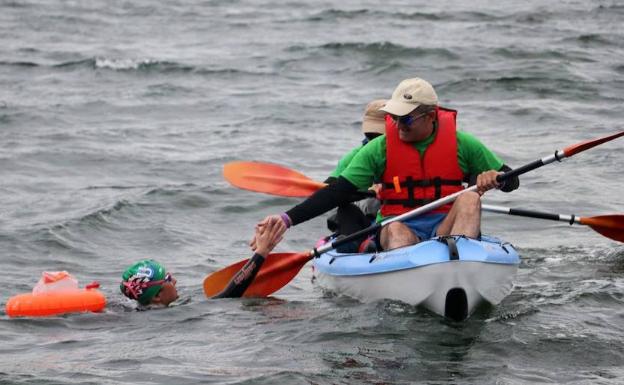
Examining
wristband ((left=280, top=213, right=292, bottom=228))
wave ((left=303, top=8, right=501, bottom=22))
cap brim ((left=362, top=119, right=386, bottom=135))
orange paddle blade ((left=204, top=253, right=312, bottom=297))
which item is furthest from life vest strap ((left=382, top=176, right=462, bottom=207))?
wave ((left=303, top=8, right=501, bottom=22))

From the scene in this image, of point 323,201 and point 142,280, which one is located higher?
point 323,201

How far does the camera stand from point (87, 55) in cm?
2230

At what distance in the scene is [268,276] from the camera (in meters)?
8.77

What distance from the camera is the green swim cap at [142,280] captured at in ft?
27.3

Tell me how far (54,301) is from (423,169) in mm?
2671

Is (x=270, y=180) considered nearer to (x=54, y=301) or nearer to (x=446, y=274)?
(x=54, y=301)

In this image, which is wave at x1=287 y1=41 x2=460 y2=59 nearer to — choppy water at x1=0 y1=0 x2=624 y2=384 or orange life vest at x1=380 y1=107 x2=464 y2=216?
choppy water at x1=0 y1=0 x2=624 y2=384

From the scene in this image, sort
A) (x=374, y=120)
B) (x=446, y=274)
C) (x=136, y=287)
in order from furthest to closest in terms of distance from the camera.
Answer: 1. (x=374, y=120)
2. (x=136, y=287)
3. (x=446, y=274)


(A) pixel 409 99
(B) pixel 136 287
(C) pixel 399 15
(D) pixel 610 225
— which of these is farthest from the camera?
(C) pixel 399 15

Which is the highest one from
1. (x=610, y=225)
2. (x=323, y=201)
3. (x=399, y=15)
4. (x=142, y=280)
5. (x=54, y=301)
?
(x=399, y=15)

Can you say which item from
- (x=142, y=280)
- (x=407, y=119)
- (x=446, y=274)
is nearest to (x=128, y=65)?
(x=142, y=280)

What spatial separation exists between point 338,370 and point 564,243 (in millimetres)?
4410

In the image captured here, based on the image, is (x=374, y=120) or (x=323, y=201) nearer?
(x=323, y=201)

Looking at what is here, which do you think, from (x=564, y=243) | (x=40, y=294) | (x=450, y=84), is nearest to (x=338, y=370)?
(x=40, y=294)
